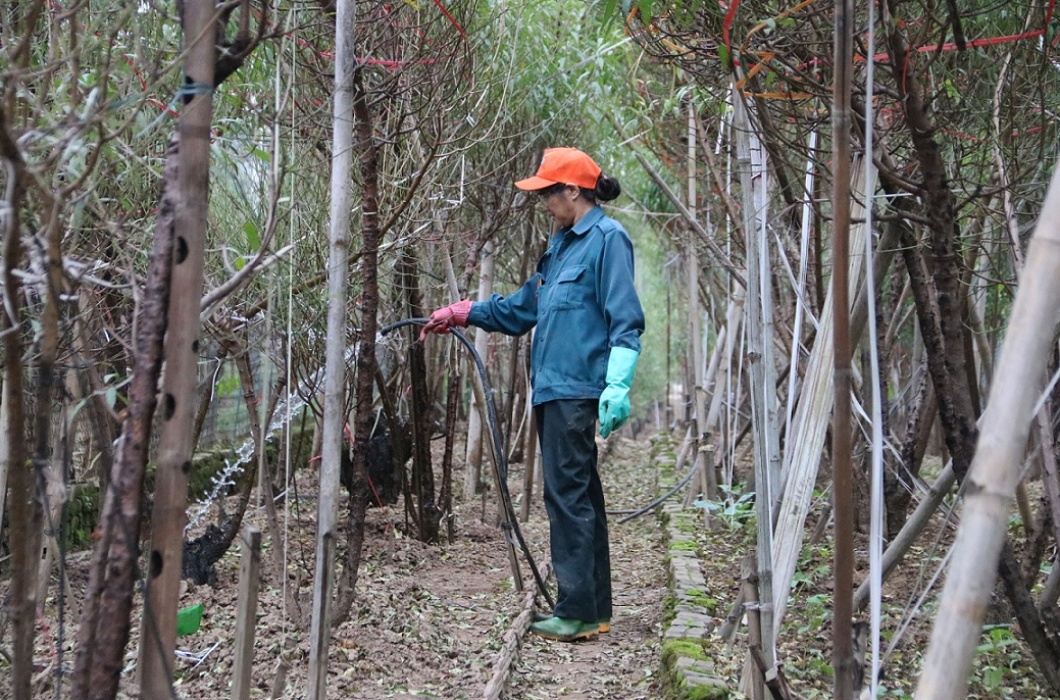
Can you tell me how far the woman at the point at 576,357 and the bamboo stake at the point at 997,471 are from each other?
9.71 ft

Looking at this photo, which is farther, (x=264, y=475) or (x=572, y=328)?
(x=572, y=328)

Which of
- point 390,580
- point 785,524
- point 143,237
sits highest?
point 143,237

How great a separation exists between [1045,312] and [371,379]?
2.89 meters

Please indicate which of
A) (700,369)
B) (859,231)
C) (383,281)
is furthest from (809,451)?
(700,369)

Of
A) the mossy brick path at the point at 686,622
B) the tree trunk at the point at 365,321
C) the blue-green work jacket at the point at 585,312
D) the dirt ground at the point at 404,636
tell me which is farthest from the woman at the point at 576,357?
the tree trunk at the point at 365,321

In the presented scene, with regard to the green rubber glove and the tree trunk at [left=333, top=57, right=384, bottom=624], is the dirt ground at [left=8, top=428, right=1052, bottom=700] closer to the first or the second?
the tree trunk at [left=333, top=57, right=384, bottom=624]

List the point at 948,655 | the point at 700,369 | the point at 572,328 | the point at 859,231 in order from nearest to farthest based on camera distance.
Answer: the point at 948,655, the point at 859,231, the point at 572,328, the point at 700,369

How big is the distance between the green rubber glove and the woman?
2.1 inches

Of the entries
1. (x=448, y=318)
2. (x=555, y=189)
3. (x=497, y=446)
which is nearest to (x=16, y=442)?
(x=448, y=318)

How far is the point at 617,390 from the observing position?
390 cm

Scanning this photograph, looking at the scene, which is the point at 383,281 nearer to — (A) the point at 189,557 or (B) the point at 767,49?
(A) the point at 189,557

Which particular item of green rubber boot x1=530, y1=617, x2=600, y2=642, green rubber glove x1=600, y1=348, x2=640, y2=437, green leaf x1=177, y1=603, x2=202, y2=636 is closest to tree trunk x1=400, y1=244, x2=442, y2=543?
green rubber boot x1=530, y1=617, x2=600, y2=642

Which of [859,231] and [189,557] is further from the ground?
[859,231]

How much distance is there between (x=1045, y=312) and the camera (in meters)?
1.03
